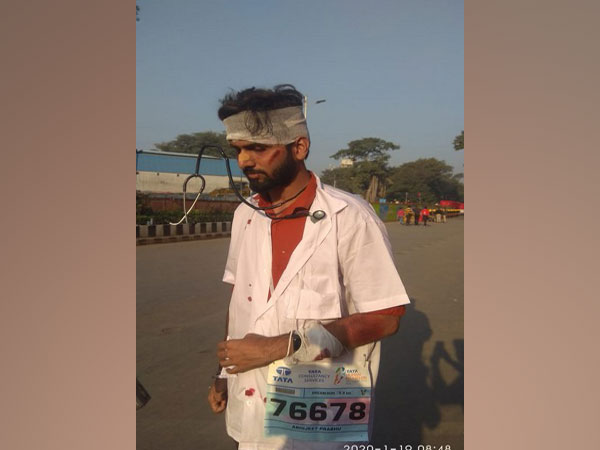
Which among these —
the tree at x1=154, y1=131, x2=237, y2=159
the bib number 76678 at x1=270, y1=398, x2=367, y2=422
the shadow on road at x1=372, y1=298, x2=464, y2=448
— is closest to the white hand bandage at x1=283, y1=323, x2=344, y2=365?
the bib number 76678 at x1=270, y1=398, x2=367, y2=422

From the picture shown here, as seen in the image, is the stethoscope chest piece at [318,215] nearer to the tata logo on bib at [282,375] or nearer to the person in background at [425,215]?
the tata logo on bib at [282,375]

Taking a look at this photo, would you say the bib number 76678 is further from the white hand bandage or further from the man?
the white hand bandage

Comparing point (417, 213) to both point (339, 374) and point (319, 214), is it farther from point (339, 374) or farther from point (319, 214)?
point (339, 374)

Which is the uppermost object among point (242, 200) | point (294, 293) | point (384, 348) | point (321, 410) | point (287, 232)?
point (242, 200)

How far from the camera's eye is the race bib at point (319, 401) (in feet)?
6.22

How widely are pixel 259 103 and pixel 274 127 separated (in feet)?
0.42

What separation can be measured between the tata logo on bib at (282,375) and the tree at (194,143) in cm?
98

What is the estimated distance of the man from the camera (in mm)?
1825

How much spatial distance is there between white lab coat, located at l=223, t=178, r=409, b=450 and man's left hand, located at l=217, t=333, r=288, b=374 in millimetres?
69

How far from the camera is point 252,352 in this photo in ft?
6.01

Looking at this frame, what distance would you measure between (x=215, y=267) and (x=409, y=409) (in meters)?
1.72

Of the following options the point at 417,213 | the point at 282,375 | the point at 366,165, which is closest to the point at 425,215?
the point at 417,213

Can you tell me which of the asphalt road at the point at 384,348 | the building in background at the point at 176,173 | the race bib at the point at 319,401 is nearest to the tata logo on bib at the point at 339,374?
the race bib at the point at 319,401
